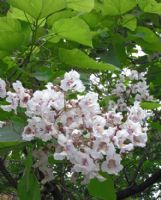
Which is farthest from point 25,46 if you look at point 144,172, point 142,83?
point 144,172

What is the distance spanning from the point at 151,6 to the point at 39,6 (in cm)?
47

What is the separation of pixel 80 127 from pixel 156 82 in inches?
44.7

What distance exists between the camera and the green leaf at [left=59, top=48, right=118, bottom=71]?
1.12m

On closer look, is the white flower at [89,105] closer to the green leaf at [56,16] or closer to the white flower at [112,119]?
the white flower at [112,119]

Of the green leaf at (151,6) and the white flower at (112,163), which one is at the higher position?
the green leaf at (151,6)

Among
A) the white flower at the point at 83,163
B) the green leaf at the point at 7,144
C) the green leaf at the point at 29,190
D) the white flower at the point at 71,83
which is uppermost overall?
the white flower at the point at 71,83

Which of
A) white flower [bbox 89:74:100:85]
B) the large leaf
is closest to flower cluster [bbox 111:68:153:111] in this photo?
white flower [bbox 89:74:100:85]

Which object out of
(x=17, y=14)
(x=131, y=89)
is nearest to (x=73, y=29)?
(x=17, y=14)

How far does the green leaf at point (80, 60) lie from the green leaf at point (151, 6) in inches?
13.9

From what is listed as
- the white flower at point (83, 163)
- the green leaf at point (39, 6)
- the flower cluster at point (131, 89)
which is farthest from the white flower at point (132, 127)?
the flower cluster at point (131, 89)

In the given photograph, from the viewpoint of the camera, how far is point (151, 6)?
140 centimetres

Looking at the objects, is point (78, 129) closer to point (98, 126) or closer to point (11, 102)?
point (98, 126)

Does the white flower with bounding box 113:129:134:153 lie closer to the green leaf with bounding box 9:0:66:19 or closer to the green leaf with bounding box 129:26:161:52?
the green leaf with bounding box 9:0:66:19

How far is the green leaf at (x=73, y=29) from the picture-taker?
1.12 m
